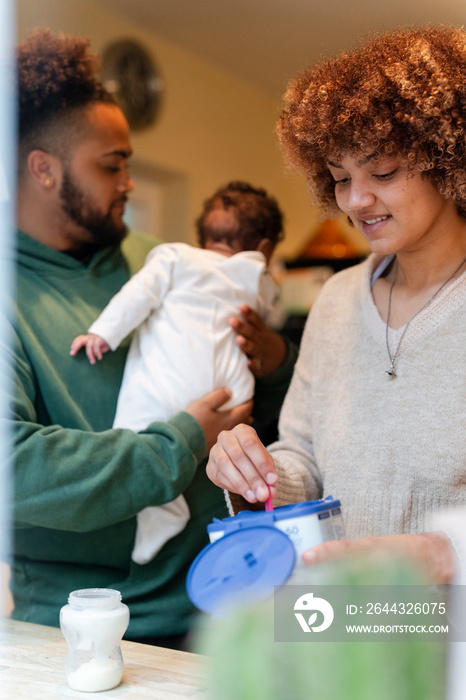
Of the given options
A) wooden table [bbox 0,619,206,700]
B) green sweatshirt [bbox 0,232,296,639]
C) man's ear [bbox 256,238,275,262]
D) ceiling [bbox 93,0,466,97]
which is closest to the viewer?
wooden table [bbox 0,619,206,700]

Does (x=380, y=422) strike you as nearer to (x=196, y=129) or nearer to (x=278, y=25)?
(x=278, y=25)

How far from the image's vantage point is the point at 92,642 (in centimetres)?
74

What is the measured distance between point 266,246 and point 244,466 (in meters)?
0.76

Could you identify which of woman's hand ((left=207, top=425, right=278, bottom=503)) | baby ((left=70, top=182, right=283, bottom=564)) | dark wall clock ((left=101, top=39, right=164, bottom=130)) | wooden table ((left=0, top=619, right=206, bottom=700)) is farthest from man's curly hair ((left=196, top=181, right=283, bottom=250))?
dark wall clock ((left=101, top=39, right=164, bottom=130))

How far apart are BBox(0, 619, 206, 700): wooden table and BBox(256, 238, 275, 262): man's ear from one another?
32.6 inches

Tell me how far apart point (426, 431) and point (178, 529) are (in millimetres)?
507

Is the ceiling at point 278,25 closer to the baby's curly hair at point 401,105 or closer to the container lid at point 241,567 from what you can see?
the baby's curly hair at point 401,105

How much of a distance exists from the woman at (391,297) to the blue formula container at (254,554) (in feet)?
0.52

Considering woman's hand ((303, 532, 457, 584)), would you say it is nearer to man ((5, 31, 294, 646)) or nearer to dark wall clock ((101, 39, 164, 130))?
man ((5, 31, 294, 646))

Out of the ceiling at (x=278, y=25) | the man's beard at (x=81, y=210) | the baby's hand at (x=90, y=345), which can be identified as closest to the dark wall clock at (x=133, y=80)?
the ceiling at (x=278, y=25)

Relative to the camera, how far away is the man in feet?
3.62

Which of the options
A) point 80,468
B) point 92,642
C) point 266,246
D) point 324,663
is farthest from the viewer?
point 266,246

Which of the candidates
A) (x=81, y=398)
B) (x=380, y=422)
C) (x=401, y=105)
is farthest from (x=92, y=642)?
(x=401, y=105)

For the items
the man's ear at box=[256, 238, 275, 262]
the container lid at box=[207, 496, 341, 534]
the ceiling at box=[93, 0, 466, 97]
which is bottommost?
the container lid at box=[207, 496, 341, 534]
